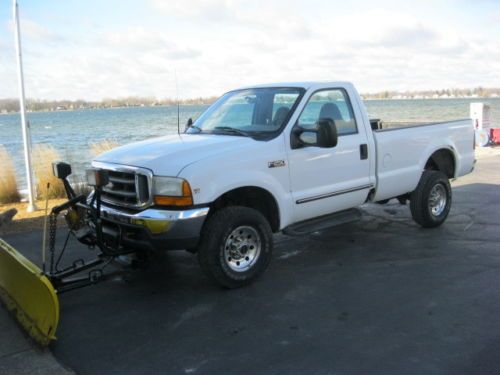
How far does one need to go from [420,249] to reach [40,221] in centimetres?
590

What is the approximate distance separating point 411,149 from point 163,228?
3.76 metres

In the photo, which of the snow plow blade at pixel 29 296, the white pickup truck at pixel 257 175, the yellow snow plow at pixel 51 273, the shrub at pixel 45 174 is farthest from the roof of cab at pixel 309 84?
the shrub at pixel 45 174

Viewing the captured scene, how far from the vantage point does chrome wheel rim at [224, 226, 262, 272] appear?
16.8 feet

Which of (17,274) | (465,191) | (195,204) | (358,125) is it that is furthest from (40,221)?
(465,191)

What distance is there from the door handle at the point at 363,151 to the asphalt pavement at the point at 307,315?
3.78 feet

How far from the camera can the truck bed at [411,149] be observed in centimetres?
651

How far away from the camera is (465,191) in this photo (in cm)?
1011

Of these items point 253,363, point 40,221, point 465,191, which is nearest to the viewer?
point 253,363

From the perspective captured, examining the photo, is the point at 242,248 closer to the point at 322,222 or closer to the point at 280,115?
the point at 322,222

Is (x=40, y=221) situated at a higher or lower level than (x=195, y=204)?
lower

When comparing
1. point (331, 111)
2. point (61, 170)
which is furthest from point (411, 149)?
point (61, 170)

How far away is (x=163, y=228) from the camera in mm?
4637

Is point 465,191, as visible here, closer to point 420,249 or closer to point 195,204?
point 420,249

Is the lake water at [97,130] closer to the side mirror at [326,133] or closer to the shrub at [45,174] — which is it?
the shrub at [45,174]
